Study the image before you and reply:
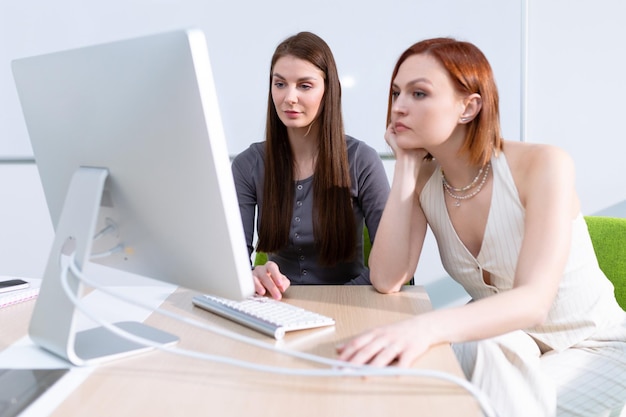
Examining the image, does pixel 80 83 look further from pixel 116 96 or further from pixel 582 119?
pixel 582 119

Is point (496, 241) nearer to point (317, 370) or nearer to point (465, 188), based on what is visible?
point (465, 188)

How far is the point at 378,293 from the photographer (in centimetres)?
135

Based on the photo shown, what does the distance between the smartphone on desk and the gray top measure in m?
0.60

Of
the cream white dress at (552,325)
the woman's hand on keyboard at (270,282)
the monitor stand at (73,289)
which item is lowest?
the cream white dress at (552,325)

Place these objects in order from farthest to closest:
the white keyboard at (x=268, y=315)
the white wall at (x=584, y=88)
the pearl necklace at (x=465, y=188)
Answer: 1. the white wall at (x=584, y=88)
2. the pearl necklace at (x=465, y=188)
3. the white keyboard at (x=268, y=315)

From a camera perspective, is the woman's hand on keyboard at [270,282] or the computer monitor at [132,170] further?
the woman's hand on keyboard at [270,282]

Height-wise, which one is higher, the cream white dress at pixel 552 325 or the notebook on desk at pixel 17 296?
the notebook on desk at pixel 17 296

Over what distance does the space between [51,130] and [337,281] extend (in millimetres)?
988

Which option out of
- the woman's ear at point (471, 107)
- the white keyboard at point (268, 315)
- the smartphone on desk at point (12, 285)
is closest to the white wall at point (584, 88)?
the woman's ear at point (471, 107)

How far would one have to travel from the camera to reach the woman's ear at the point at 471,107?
1338 mm

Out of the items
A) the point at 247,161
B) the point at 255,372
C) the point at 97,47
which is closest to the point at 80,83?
the point at 97,47

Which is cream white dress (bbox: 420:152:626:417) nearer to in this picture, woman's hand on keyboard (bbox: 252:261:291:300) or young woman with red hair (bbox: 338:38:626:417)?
young woman with red hair (bbox: 338:38:626:417)

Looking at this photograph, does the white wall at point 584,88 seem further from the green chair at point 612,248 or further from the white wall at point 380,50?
the green chair at point 612,248

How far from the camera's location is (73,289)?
924 millimetres
